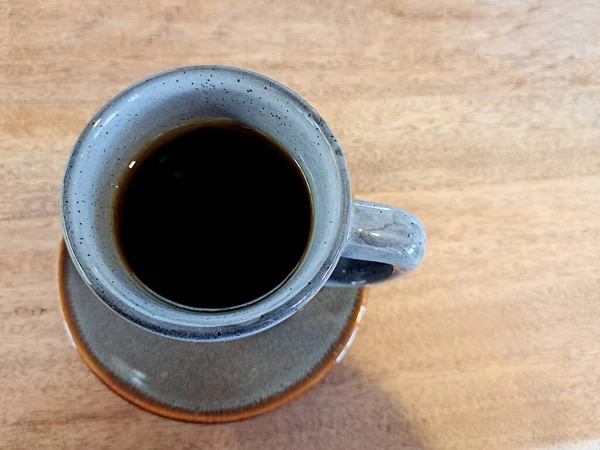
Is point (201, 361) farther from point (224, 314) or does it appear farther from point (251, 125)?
point (251, 125)

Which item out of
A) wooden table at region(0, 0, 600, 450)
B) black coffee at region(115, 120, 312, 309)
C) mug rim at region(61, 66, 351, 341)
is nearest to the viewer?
mug rim at region(61, 66, 351, 341)

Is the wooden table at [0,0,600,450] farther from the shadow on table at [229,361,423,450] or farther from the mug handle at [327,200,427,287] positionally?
the mug handle at [327,200,427,287]

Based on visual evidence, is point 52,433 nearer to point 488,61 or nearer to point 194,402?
point 194,402

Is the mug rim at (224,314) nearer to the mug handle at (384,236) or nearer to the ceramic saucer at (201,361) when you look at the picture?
the mug handle at (384,236)

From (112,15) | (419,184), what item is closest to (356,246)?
(419,184)

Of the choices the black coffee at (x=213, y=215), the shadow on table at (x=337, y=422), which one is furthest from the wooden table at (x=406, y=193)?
the black coffee at (x=213, y=215)

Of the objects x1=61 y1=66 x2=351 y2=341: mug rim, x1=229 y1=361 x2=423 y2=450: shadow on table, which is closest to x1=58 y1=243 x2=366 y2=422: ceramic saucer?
x1=229 y1=361 x2=423 y2=450: shadow on table
